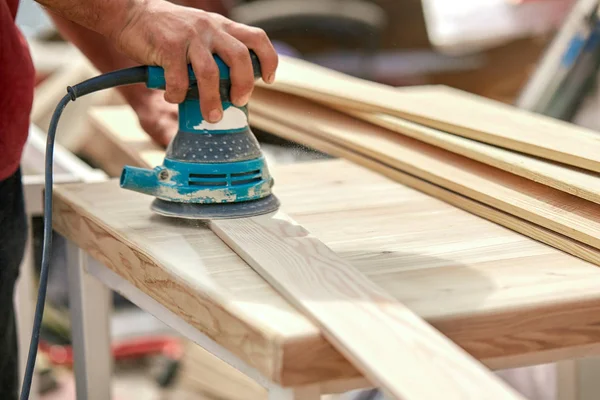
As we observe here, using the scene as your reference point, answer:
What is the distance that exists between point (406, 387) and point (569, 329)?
0.94 feet

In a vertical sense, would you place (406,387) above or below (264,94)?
below

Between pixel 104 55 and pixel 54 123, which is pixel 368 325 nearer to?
pixel 54 123

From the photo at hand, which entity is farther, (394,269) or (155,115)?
(155,115)

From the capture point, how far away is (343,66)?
3676mm

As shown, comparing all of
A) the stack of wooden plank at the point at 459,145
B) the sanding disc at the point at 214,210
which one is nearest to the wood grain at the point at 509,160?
the stack of wooden plank at the point at 459,145

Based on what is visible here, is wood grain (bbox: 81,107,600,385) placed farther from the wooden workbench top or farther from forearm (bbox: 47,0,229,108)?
forearm (bbox: 47,0,229,108)

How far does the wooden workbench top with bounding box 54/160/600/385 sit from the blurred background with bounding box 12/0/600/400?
0.82 meters

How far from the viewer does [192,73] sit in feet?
3.78

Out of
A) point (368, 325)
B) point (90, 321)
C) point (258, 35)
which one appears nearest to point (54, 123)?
point (258, 35)

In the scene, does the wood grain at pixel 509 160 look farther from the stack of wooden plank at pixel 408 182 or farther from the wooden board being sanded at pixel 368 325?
the wooden board being sanded at pixel 368 325

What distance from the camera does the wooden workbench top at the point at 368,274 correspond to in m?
0.90

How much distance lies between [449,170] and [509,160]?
0.43 feet

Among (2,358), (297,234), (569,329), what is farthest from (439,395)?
(2,358)

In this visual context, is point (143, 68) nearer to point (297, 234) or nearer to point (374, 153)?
point (297, 234)
